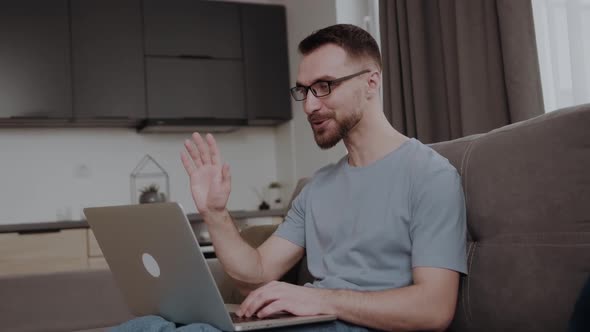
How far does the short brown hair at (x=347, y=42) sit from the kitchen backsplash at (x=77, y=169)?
9.42ft

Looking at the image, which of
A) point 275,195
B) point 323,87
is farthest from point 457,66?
point 275,195

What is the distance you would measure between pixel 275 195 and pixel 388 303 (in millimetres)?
3330

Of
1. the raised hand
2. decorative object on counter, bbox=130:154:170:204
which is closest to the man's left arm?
the raised hand

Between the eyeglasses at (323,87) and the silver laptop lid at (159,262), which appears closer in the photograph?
the silver laptop lid at (159,262)

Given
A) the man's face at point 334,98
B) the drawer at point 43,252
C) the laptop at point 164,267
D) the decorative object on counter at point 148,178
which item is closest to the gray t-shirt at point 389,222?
the man's face at point 334,98

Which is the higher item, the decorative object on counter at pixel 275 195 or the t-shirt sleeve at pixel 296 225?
the decorative object on counter at pixel 275 195

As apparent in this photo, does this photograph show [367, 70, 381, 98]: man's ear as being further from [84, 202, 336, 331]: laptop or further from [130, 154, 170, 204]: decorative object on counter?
[130, 154, 170, 204]: decorative object on counter

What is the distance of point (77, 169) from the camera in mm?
4215

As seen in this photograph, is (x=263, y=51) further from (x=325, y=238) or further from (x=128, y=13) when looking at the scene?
(x=325, y=238)

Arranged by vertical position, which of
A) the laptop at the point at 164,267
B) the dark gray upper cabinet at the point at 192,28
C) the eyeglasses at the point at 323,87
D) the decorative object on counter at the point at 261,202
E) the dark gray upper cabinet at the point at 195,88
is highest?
the dark gray upper cabinet at the point at 192,28

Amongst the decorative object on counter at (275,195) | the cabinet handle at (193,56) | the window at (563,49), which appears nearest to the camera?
the window at (563,49)

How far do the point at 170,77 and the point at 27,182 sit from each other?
1.14 metres

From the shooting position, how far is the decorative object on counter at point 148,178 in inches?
171

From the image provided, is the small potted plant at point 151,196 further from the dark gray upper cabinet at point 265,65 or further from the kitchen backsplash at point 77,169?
the dark gray upper cabinet at point 265,65
